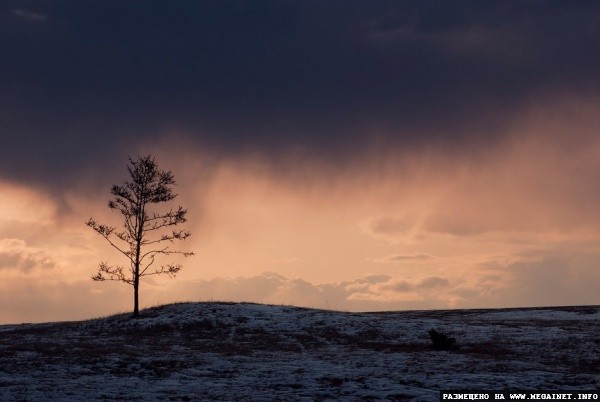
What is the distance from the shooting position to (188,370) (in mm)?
25844

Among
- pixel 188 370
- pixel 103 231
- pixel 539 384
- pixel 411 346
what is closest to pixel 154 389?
pixel 188 370

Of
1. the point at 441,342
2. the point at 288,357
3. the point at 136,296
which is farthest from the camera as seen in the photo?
the point at 136,296

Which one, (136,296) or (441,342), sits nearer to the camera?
(441,342)

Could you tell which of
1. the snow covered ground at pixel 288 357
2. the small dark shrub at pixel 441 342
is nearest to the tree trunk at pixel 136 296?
the snow covered ground at pixel 288 357

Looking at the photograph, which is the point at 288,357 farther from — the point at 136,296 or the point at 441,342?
→ the point at 136,296

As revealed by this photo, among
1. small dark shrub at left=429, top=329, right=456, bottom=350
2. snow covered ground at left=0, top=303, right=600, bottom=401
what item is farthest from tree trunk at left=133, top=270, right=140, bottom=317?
small dark shrub at left=429, top=329, right=456, bottom=350

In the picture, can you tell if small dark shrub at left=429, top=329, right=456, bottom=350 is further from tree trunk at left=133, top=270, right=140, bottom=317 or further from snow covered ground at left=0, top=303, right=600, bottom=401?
tree trunk at left=133, top=270, right=140, bottom=317

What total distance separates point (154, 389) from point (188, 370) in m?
4.44

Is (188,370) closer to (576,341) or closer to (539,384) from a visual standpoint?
(539,384)

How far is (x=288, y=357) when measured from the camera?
3066cm

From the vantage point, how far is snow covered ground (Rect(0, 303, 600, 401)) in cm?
2148

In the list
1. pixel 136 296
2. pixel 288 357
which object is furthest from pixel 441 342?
pixel 136 296

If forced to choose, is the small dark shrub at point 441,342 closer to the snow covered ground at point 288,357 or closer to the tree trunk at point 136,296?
the snow covered ground at point 288,357

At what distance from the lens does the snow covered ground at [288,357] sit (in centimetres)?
2148
